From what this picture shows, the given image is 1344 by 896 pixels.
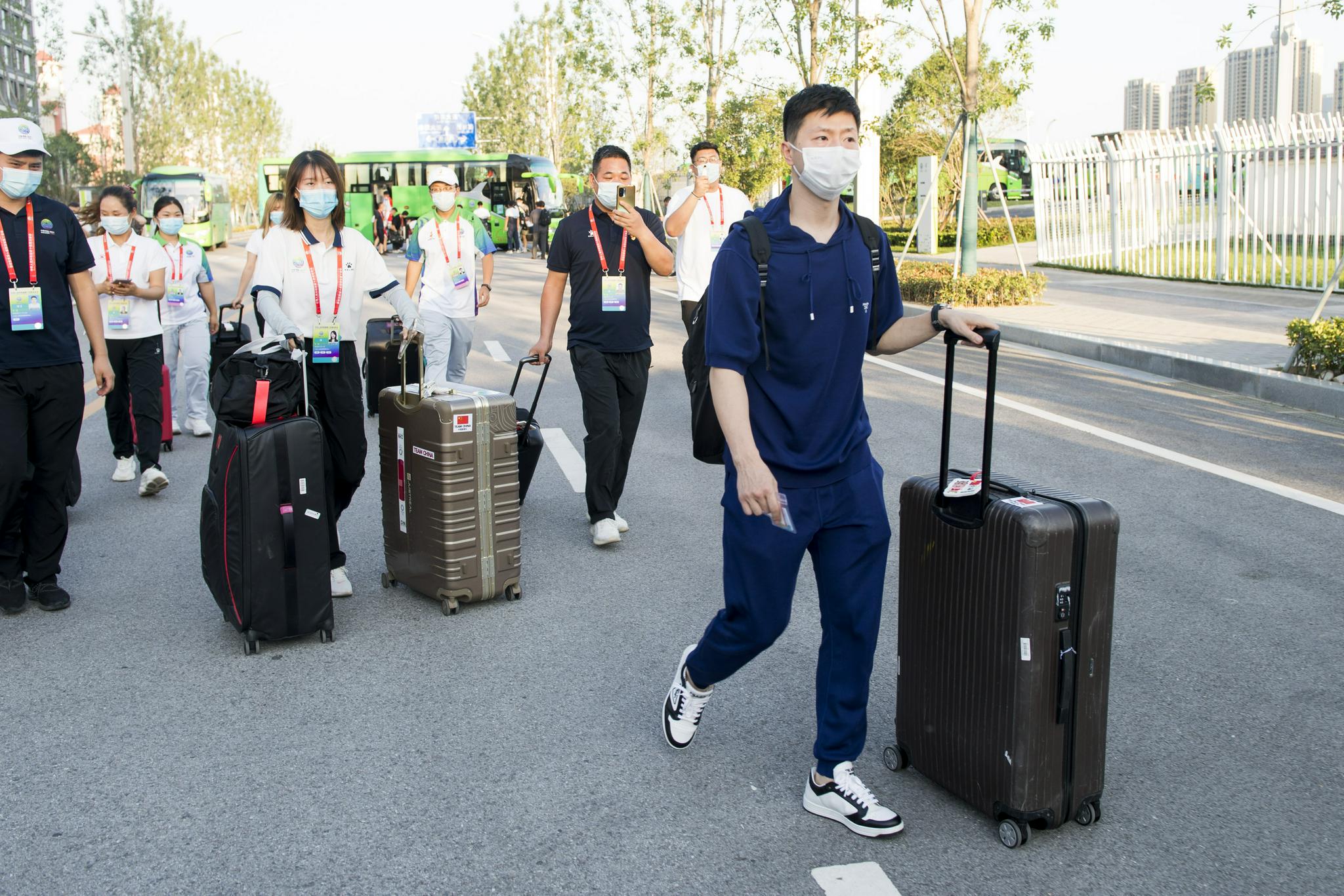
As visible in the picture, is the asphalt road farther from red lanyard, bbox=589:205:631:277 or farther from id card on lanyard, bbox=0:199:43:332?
red lanyard, bbox=589:205:631:277

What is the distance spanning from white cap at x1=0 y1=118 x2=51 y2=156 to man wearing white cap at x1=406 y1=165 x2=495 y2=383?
3.19 meters

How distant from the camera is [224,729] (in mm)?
4086

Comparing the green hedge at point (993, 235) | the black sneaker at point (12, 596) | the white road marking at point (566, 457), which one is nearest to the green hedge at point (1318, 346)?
the white road marking at point (566, 457)

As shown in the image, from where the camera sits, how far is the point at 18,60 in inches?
3880

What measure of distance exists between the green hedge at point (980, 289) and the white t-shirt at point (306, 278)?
12.2 metres

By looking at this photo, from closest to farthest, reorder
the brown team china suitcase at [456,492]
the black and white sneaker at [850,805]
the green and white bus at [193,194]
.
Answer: the black and white sneaker at [850,805] → the brown team china suitcase at [456,492] → the green and white bus at [193,194]

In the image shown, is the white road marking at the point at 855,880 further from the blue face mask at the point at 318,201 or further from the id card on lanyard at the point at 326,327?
the blue face mask at the point at 318,201

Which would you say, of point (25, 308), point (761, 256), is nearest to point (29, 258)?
point (25, 308)

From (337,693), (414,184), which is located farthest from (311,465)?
(414,184)

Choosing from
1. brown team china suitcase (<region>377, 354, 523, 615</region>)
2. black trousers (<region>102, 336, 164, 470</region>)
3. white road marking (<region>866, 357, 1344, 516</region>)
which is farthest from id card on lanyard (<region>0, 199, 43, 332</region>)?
white road marking (<region>866, 357, 1344, 516</region>)

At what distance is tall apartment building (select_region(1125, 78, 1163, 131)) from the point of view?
73.6 metres

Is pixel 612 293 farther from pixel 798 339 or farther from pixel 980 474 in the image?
pixel 980 474

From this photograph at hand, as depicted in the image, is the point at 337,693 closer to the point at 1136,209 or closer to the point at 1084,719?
the point at 1084,719

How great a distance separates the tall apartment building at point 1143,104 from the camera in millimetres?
73625
